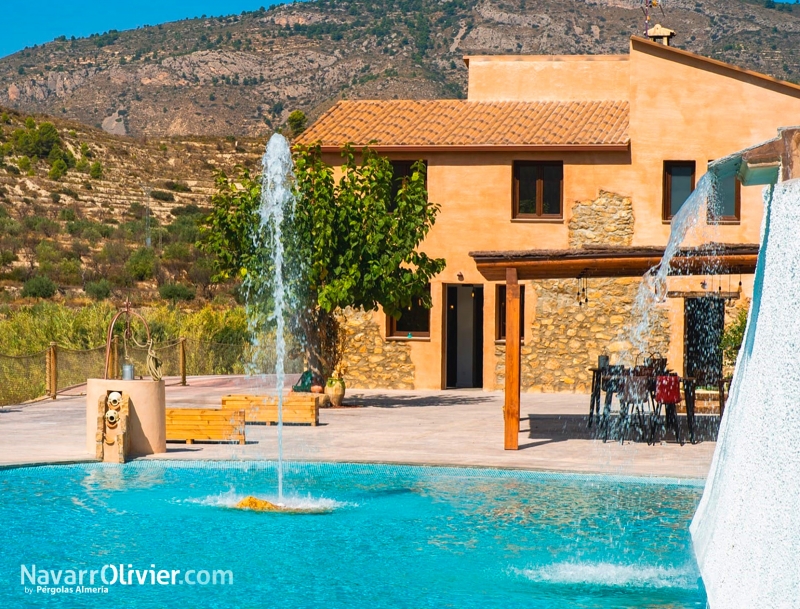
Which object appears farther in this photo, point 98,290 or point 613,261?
point 98,290

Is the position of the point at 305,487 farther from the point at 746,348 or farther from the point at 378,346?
the point at 378,346

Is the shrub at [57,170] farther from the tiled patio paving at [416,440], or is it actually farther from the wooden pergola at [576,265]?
the wooden pergola at [576,265]

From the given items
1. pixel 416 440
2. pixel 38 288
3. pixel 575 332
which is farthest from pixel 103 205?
pixel 416 440

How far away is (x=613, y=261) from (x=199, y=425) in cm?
613

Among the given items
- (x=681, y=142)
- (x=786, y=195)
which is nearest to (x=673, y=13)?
(x=681, y=142)

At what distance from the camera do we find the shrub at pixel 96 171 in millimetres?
52094

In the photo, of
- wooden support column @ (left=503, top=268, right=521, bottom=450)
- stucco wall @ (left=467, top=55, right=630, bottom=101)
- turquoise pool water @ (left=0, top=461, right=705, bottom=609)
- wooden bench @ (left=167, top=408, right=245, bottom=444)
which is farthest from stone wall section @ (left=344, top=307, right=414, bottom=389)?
turquoise pool water @ (left=0, top=461, right=705, bottom=609)

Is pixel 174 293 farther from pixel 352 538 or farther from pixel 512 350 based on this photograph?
pixel 352 538

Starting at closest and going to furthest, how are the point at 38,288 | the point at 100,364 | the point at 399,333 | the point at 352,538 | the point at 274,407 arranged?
the point at 352,538 → the point at 274,407 → the point at 100,364 → the point at 399,333 → the point at 38,288

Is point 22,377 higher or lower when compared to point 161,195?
lower

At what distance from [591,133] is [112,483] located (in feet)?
49.4

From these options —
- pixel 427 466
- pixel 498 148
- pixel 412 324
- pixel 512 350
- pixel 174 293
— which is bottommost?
pixel 427 466

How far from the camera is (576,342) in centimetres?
2352

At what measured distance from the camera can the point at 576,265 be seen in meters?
13.5
